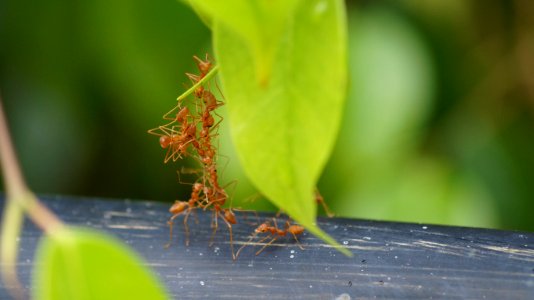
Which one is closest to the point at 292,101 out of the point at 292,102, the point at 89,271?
the point at 292,102

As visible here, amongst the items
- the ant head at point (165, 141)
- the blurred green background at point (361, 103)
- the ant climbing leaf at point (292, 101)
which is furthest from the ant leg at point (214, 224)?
the blurred green background at point (361, 103)

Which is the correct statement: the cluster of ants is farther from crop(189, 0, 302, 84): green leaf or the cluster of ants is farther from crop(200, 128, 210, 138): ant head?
crop(189, 0, 302, 84): green leaf

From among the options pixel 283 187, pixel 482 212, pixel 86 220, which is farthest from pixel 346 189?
pixel 283 187

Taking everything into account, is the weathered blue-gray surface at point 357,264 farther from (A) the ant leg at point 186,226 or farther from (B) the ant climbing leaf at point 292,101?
(B) the ant climbing leaf at point 292,101

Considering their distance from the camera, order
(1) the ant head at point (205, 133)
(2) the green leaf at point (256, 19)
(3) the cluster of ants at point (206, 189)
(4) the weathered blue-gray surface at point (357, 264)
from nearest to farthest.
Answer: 1. (2) the green leaf at point (256, 19)
2. (4) the weathered blue-gray surface at point (357, 264)
3. (3) the cluster of ants at point (206, 189)
4. (1) the ant head at point (205, 133)

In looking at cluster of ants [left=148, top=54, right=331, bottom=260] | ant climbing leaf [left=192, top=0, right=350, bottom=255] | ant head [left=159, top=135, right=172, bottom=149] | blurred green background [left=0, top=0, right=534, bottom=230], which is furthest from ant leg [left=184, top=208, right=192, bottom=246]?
blurred green background [left=0, top=0, right=534, bottom=230]

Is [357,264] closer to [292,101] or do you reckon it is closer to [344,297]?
[344,297]
